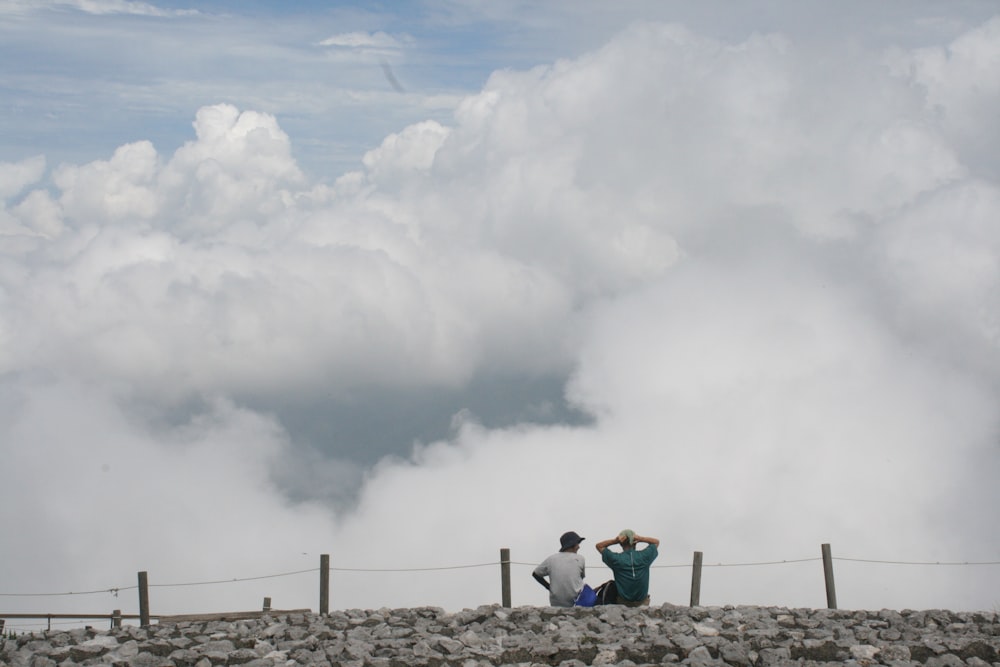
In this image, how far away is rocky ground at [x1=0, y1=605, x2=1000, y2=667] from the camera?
41.4 ft

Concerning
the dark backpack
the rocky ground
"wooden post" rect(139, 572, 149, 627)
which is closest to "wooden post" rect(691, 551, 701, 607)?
the rocky ground

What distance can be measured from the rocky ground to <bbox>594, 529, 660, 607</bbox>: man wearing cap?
560 millimetres

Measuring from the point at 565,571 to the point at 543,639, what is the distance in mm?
2378

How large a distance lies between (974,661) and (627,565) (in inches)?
196

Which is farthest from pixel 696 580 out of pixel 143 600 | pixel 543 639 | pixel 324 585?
pixel 143 600

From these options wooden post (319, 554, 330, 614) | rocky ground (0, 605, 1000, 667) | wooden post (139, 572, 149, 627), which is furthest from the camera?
wooden post (139, 572, 149, 627)

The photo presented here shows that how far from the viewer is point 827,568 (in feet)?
65.8

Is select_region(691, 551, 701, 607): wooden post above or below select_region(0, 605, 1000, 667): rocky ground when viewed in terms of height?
above

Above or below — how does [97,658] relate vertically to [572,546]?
below

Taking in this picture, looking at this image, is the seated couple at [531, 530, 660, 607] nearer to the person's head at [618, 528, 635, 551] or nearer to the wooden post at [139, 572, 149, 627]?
the person's head at [618, 528, 635, 551]

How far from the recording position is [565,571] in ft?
52.7

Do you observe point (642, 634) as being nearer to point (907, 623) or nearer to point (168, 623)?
point (907, 623)

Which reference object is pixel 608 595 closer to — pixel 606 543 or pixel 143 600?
pixel 606 543

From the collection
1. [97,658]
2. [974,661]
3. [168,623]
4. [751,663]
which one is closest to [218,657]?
[97,658]
